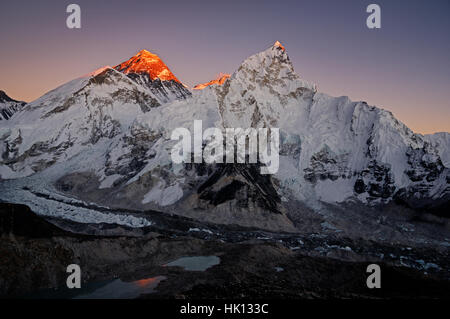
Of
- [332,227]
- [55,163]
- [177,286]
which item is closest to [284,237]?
[332,227]

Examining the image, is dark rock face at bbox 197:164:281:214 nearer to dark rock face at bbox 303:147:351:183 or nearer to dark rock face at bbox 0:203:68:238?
dark rock face at bbox 303:147:351:183

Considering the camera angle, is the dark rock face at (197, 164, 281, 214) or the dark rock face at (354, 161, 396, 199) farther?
the dark rock face at (354, 161, 396, 199)

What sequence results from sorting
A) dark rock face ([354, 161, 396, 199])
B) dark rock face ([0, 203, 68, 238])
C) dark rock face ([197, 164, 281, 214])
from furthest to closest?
dark rock face ([354, 161, 396, 199]) → dark rock face ([197, 164, 281, 214]) → dark rock face ([0, 203, 68, 238])

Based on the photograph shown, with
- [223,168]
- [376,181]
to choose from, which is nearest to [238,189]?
[223,168]

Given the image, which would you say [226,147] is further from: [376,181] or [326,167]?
[376,181]

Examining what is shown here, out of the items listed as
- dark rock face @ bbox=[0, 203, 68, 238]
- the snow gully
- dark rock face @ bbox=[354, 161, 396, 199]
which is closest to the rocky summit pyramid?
dark rock face @ bbox=[354, 161, 396, 199]

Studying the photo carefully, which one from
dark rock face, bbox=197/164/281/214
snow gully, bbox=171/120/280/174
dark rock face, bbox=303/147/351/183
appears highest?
snow gully, bbox=171/120/280/174

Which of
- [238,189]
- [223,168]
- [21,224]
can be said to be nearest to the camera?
[21,224]

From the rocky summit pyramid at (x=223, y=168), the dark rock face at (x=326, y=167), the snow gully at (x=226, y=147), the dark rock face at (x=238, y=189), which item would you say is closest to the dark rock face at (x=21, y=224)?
the rocky summit pyramid at (x=223, y=168)
